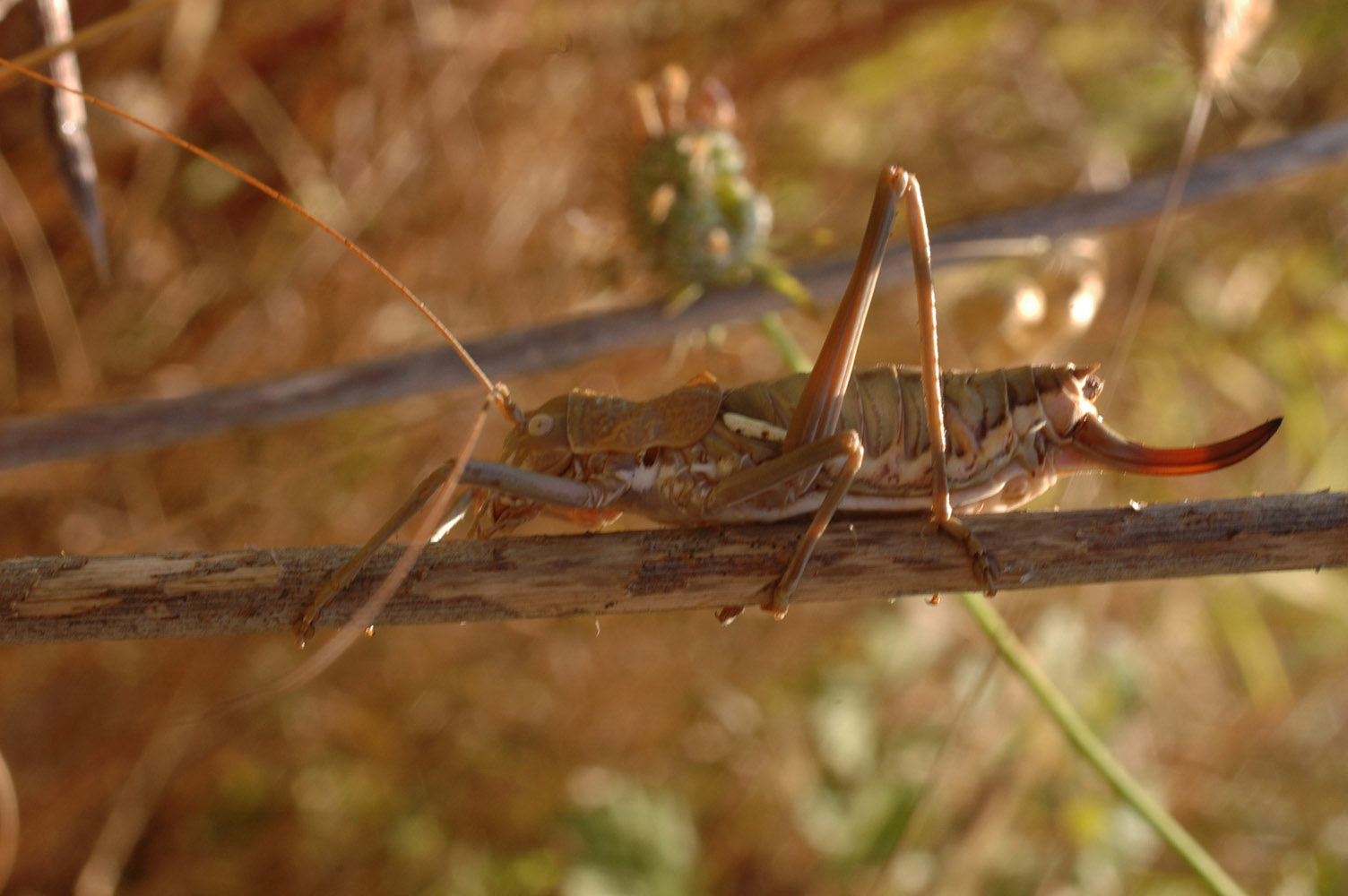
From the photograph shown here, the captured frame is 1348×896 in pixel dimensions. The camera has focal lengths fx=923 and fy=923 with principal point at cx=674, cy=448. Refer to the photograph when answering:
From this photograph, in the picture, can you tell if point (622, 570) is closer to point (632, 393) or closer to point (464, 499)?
point (464, 499)

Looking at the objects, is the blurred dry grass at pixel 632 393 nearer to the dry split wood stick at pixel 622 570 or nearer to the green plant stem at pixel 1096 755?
the green plant stem at pixel 1096 755

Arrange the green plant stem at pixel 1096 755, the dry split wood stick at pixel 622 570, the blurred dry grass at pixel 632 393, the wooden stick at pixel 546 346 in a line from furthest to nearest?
the blurred dry grass at pixel 632 393
the wooden stick at pixel 546 346
the green plant stem at pixel 1096 755
the dry split wood stick at pixel 622 570

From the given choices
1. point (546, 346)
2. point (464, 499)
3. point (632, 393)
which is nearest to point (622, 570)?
point (464, 499)

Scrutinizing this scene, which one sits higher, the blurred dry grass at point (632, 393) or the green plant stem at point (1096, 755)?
the blurred dry grass at point (632, 393)

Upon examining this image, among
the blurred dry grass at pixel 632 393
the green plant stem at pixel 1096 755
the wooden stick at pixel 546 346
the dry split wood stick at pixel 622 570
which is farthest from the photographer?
Result: the blurred dry grass at pixel 632 393

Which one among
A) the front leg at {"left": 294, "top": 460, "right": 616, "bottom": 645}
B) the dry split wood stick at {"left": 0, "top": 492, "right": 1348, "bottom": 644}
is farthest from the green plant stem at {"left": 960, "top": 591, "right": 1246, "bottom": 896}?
the front leg at {"left": 294, "top": 460, "right": 616, "bottom": 645}

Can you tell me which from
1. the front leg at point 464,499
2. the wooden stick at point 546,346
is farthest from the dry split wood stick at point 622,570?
the wooden stick at point 546,346
